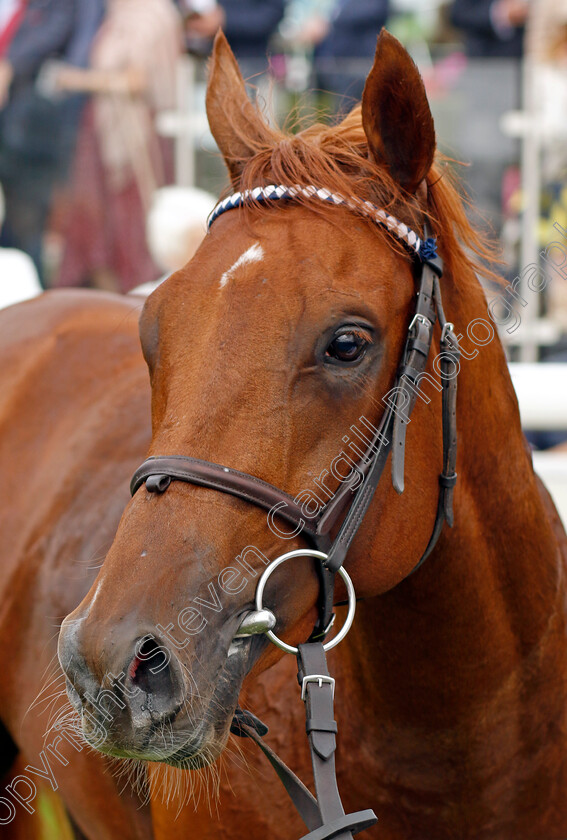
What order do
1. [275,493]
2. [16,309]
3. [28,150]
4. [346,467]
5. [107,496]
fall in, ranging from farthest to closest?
1. [28,150]
2. [16,309]
3. [107,496]
4. [346,467]
5. [275,493]

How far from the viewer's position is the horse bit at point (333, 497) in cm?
141

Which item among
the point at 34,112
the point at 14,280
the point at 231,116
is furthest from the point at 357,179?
the point at 34,112

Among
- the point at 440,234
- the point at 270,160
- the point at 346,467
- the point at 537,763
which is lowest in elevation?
the point at 537,763

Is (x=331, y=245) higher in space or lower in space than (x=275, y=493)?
higher

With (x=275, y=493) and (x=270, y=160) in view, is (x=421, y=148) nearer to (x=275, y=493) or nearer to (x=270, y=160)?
(x=270, y=160)

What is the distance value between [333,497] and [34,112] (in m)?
4.71

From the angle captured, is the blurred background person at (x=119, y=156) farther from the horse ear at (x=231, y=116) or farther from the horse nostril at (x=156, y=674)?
the horse nostril at (x=156, y=674)

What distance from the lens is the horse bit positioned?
1.41 m

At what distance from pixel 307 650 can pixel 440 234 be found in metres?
0.86

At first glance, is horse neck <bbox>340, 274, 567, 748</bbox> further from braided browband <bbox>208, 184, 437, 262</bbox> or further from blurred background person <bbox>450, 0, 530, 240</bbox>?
blurred background person <bbox>450, 0, 530, 240</bbox>

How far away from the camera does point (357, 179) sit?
65.7 inches

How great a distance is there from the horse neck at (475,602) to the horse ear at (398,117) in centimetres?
27

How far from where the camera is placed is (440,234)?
1746 millimetres

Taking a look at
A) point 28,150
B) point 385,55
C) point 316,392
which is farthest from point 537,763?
point 28,150
